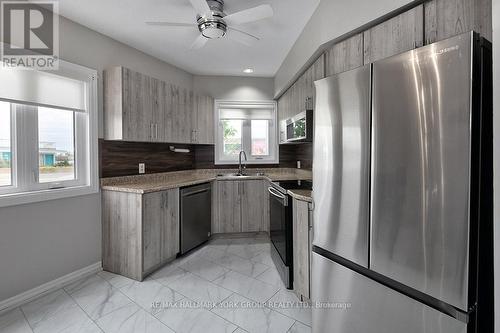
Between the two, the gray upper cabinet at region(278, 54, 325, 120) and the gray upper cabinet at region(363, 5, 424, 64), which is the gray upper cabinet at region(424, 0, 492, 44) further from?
the gray upper cabinet at region(278, 54, 325, 120)

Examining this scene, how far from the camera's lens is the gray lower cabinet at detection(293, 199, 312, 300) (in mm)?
1897

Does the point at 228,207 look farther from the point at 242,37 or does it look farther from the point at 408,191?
the point at 408,191

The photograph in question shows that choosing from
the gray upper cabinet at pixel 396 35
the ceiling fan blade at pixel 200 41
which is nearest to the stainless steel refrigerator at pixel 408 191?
the gray upper cabinet at pixel 396 35

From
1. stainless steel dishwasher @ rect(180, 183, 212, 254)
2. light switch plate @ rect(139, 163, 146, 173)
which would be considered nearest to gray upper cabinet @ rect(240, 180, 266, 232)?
stainless steel dishwasher @ rect(180, 183, 212, 254)

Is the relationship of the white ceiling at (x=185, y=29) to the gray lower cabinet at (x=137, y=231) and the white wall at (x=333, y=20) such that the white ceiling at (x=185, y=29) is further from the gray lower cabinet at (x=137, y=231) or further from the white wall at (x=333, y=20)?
the gray lower cabinet at (x=137, y=231)

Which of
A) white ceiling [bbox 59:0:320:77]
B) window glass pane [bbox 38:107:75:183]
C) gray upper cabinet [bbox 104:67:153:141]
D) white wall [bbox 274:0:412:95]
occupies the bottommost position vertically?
window glass pane [bbox 38:107:75:183]

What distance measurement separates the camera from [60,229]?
220 centimetres

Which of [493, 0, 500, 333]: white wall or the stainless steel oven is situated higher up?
[493, 0, 500, 333]: white wall

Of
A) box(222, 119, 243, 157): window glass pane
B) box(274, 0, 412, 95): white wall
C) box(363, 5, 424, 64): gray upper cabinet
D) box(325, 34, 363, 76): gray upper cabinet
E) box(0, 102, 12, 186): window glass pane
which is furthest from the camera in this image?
box(222, 119, 243, 157): window glass pane

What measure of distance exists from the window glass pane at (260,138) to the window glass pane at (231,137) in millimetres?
258

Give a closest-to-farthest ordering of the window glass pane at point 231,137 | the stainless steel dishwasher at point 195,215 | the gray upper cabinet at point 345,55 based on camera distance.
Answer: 1. the gray upper cabinet at point 345,55
2. the stainless steel dishwasher at point 195,215
3. the window glass pane at point 231,137

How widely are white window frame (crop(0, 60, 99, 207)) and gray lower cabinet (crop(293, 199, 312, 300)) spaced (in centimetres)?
215

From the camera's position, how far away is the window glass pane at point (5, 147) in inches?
74.4

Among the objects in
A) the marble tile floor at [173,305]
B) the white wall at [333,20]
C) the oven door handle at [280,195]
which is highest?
the white wall at [333,20]
